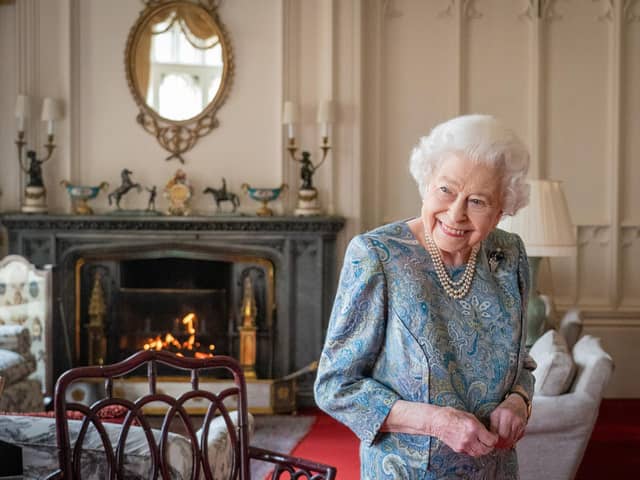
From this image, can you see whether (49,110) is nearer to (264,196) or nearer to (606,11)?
(264,196)

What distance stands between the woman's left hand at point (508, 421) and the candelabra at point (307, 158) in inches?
160

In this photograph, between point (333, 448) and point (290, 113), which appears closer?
point (333, 448)

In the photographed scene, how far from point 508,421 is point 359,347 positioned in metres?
0.31

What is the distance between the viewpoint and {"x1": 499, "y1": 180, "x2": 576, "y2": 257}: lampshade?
414 cm

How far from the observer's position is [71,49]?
18.9 feet

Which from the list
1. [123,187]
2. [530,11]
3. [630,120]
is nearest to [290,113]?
[123,187]

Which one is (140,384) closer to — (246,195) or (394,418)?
(246,195)

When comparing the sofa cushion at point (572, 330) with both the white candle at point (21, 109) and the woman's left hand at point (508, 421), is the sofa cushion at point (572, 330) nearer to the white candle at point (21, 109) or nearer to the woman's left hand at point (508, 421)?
the woman's left hand at point (508, 421)

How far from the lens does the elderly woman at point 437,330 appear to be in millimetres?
1580

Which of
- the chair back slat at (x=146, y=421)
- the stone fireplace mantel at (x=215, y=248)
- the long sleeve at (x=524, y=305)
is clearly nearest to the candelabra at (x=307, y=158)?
the stone fireplace mantel at (x=215, y=248)

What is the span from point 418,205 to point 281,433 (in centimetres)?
197

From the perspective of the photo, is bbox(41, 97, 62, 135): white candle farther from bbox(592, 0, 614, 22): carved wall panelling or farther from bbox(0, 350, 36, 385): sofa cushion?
bbox(592, 0, 614, 22): carved wall panelling

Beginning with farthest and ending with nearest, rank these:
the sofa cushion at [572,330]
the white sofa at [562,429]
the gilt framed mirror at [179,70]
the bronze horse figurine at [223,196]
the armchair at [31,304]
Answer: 1. the gilt framed mirror at [179,70]
2. the bronze horse figurine at [223,196]
3. the armchair at [31,304]
4. the sofa cushion at [572,330]
5. the white sofa at [562,429]

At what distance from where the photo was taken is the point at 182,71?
5.84 m
